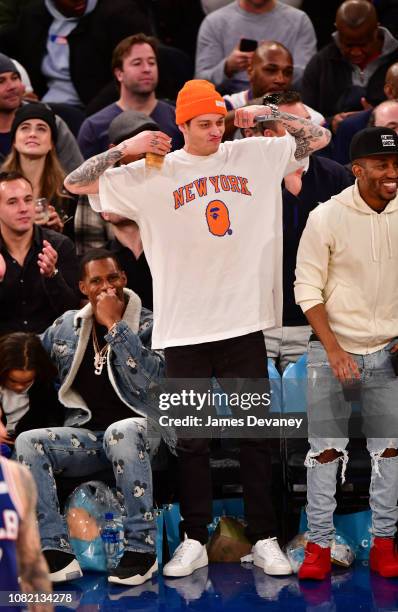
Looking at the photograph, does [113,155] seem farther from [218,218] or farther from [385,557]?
[385,557]

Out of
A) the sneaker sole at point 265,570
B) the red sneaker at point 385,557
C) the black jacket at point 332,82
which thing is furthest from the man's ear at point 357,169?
the black jacket at point 332,82

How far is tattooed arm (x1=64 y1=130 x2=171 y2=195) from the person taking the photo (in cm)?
569

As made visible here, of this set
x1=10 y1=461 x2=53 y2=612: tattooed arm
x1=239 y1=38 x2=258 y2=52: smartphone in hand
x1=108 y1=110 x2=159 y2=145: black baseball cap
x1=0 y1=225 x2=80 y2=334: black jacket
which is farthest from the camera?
x1=239 y1=38 x2=258 y2=52: smartphone in hand

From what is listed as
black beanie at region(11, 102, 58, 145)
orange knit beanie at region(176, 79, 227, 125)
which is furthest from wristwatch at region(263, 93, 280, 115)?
black beanie at region(11, 102, 58, 145)

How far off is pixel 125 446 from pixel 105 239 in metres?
1.78

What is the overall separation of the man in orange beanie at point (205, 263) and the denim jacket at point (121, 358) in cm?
17

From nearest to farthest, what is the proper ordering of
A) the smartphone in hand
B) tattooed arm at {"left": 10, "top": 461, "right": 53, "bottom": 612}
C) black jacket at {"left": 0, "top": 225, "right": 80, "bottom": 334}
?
tattooed arm at {"left": 10, "top": 461, "right": 53, "bottom": 612} < black jacket at {"left": 0, "top": 225, "right": 80, "bottom": 334} < the smartphone in hand

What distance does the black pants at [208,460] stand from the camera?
564 centimetres

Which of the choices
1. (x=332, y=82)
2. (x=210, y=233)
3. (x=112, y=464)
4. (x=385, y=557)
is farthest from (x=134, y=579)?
(x=332, y=82)

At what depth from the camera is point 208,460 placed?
224 inches

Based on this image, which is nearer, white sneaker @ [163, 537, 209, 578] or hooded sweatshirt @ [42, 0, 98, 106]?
white sneaker @ [163, 537, 209, 578]

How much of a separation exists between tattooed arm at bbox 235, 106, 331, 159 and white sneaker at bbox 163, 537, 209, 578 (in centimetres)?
192

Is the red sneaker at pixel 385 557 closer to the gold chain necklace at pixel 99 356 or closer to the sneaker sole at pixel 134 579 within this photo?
the sneaker sole at pixel 134 579

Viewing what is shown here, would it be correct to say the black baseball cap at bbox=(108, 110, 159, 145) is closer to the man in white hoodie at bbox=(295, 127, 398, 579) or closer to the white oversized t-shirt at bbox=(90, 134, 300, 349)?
the white oversized t-shirt at bbox=(90, 134, 300, 349)
